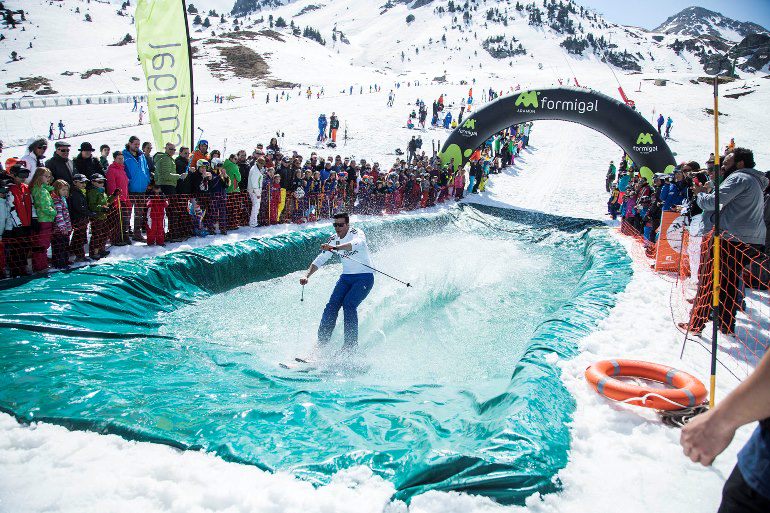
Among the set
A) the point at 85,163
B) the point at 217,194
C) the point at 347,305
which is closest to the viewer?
the point at 347,305

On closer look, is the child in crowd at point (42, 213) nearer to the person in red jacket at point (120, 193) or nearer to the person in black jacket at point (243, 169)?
the person in red jacket at point (120, 193)

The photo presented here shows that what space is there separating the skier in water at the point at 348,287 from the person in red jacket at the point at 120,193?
388cm

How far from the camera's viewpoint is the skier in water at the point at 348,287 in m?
6.19

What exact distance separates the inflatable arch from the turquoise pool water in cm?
624

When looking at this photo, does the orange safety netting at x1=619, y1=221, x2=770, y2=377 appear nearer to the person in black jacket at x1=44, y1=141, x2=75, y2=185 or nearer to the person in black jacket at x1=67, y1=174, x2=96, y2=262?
the person in black jacket at x1=67, y1=174, x2=96, y2=262

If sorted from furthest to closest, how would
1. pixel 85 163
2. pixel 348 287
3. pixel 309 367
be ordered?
pixel 85 163, pixel 348 287, pixel 309 367

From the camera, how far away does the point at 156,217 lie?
329 inches

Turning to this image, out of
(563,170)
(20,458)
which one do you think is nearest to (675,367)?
(20,458)

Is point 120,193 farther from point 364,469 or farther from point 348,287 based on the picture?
point 364,469

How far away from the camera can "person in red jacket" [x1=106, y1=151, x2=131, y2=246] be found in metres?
7.90

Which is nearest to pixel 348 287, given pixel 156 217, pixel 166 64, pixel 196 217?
pixel 156 217

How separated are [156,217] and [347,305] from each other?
4.38 metres

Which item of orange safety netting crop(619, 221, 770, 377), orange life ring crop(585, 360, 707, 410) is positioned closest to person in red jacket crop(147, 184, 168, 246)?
orange life ring crop(585, 360, 707, 410)

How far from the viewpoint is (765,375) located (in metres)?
1.48
